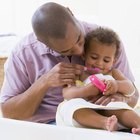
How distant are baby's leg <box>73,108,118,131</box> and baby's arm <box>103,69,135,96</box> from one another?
0.11 m

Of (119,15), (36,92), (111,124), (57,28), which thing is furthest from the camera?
(119,15)

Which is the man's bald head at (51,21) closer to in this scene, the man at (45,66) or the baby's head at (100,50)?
the man at (45,66)

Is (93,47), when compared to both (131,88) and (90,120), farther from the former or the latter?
(90,120)

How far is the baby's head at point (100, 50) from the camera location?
118cm

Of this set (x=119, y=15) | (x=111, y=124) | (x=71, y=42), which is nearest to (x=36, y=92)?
(x=71, y=42)

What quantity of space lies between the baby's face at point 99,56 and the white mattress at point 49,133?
329 millimetres

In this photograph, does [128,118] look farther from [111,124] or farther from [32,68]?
[32,68]

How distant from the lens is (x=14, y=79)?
49.1 inches

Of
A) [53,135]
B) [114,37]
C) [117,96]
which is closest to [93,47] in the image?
[114,37]

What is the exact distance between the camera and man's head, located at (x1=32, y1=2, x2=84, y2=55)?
3.45ft

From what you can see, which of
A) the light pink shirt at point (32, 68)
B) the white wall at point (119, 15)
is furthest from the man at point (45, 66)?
the white wall at point (119, 15)

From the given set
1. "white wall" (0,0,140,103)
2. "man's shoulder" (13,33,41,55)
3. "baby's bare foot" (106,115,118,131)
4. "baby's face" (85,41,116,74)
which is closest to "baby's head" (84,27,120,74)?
"baby's face" (85,41,116,74)

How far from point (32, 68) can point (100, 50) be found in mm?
→ 272

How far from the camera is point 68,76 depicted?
1130 millimetres
